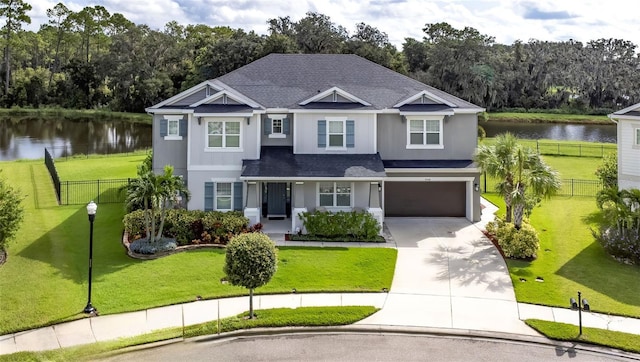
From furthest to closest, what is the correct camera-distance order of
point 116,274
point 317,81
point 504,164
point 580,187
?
1. point 580,187
2. point 317,81
3. point 504,164
4. point 116,274

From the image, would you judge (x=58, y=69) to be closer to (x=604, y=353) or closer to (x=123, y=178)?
(x=123, y=178)

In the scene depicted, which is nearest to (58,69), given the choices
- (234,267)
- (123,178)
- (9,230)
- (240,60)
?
(240,60)

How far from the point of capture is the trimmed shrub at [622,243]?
17.8 m

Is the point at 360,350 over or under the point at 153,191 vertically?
under

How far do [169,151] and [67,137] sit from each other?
46.5m

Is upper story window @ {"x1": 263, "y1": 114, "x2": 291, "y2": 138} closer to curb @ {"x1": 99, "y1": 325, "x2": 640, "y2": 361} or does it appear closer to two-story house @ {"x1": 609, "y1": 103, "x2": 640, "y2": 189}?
curb @ {"x1": 99, "y1": 325, "x2": 640, "y2": 361}

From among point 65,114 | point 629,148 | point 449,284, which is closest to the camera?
point 449,284

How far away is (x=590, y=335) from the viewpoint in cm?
1225

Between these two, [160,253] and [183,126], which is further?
[183,126]

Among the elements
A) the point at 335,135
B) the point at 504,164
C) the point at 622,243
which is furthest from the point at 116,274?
the point at 622,243

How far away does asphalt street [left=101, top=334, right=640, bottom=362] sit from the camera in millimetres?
11398

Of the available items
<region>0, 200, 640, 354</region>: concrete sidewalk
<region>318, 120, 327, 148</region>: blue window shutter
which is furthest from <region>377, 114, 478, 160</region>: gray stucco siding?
<region>0, 200, 640, 354</region>: concrete sidewalk

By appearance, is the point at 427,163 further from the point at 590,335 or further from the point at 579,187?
the point at 590,335

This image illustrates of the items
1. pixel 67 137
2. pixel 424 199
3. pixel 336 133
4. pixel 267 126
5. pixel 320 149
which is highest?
pixel 67 137
